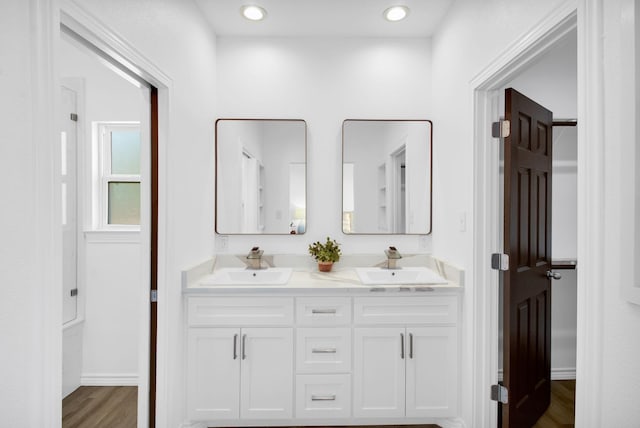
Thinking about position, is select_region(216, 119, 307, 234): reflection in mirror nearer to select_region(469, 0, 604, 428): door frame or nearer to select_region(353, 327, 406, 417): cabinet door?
select_region(353, 327, 406, 417): cabinet door

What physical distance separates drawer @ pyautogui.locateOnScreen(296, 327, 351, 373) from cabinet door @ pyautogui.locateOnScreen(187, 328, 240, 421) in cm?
40

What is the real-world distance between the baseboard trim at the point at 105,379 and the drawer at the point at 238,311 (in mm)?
1022

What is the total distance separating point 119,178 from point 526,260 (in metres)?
2.80

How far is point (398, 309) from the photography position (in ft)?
6.59

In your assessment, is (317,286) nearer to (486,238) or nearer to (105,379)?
(486,238)

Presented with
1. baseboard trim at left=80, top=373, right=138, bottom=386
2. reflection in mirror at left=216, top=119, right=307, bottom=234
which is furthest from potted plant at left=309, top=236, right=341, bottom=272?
baseboard trim at left=80, top=373, right=138, bottom=386

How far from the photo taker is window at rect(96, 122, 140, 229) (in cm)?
256

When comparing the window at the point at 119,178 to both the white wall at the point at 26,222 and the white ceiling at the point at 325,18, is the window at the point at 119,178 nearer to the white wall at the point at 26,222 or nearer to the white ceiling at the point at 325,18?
the white ceiling at the point at 325,18

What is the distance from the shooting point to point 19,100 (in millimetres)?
941

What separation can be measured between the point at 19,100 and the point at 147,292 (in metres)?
1.10

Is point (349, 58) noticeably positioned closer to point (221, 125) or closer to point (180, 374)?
point (221, 125)

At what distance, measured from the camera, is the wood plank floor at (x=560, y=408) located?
2.08m

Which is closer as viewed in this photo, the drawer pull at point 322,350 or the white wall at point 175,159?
the white wall at point 175,159

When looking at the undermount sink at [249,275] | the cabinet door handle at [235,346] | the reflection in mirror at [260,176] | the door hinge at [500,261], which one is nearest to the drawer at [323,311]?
the undermount sink at [249,275]
